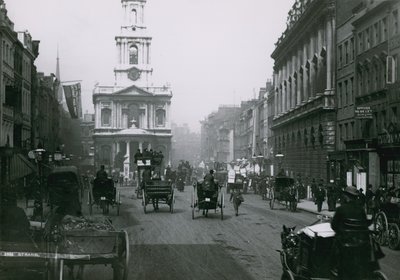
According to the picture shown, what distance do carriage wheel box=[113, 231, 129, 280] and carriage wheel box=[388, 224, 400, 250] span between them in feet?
24.3

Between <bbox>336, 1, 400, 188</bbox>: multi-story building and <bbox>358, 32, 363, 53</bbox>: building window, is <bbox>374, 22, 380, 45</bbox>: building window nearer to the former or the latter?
<bbox>336, 1, 400, 188</bbox>: multi-story building

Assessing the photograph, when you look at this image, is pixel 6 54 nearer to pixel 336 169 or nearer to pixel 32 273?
pixel 336 169

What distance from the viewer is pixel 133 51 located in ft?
381

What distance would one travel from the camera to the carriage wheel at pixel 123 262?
32.6 ft

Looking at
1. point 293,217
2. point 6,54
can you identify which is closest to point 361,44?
point 293,217

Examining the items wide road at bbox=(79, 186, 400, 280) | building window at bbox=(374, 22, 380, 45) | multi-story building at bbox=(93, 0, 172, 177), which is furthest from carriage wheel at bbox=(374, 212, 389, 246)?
multi-story building at bbox=(93, 0, 172, 177)

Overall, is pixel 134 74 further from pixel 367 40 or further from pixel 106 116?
pixel 367 40

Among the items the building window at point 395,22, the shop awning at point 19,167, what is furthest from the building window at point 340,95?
the shop awning at point 19,167

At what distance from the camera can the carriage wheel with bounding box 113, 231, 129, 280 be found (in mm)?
9938

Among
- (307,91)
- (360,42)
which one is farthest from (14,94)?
(307,91)

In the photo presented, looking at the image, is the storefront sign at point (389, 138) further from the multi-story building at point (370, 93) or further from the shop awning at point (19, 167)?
the shop awning at point (19, 167)

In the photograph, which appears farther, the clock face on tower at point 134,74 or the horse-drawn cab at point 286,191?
the clock face on tower at point 134,74

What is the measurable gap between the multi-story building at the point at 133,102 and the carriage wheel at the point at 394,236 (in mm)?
96397

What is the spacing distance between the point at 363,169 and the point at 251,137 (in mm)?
67183
